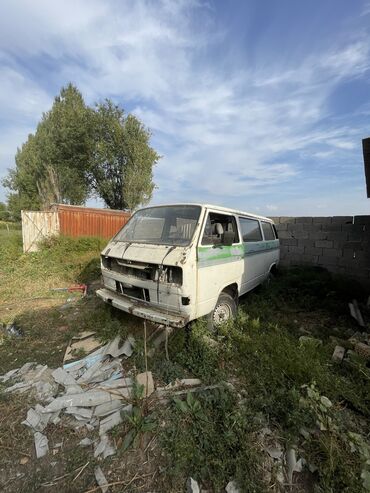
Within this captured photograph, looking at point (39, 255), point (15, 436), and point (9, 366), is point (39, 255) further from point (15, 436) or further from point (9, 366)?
point (15, 436)

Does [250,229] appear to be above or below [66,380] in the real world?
above

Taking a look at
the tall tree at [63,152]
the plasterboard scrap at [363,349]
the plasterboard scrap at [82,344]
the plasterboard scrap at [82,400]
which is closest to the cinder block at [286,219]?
the plasterboard scrap at [363,349]

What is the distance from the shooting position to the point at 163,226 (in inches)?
153

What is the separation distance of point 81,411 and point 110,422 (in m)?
0.37

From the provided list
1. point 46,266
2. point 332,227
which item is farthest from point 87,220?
point 332,227

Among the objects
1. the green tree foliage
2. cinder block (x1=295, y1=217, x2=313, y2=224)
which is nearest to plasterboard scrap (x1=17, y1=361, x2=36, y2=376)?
cinder block (x1=295, y1=217, x2=313, y2=224)

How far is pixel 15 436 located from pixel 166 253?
2.33 meters

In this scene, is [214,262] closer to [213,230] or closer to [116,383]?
[213,230]

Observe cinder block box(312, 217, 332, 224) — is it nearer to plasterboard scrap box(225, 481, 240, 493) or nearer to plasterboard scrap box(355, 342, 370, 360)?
plasterboard scrap box(355, 342, 370, 360)

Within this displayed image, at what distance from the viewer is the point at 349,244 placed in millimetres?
6988

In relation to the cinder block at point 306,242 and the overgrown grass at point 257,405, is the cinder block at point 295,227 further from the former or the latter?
the overgrown grass at point 257,405

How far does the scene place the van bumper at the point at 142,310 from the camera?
9.62ft

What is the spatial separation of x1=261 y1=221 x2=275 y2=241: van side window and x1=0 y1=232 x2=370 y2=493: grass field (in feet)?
6.97

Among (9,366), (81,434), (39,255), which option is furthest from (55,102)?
(81,434)
